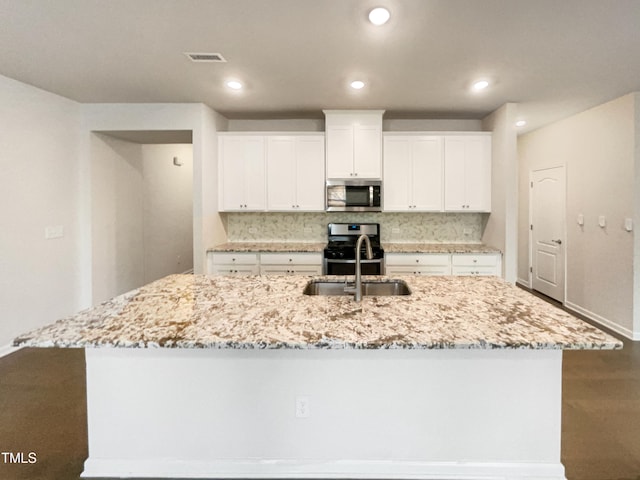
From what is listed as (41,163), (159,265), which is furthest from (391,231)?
(41,163)

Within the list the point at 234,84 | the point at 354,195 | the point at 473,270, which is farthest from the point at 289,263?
the point at 473,270

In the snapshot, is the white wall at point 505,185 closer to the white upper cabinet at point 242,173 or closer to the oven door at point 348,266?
the oven door at point 348,266

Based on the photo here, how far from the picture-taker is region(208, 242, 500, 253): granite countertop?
415cm

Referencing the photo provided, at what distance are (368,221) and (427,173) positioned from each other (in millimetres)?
978

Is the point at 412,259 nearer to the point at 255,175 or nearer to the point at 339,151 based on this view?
the point at 339,151

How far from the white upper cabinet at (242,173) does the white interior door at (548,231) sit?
13.1ft

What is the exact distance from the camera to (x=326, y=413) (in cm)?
169

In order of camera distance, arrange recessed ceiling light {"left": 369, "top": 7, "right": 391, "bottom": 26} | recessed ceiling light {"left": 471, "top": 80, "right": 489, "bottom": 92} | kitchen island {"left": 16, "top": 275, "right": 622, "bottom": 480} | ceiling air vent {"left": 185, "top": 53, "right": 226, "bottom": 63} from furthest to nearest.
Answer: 1. recessed ceiling light {"left": 471, "top": 80, "right": 489, "bottom": 92}
2. ceiling air vent {"left": 185, "top": 53, "right": 226, "bottom": 63}
3. recessed ceiling light {"left": 369, "top": 7, "right": 391, "bottom": 26}
4. kitchen island {"left": 16, "top": 275, "right": 622, "bottom": 480}

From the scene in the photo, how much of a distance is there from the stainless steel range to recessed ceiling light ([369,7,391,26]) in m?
2.36

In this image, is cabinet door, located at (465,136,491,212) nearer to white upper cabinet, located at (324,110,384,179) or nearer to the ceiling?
the ceiling

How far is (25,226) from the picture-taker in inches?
135

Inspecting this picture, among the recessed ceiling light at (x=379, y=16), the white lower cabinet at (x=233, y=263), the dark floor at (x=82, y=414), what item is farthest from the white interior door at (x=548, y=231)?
the white lower cabinet at (x=233, y=263)

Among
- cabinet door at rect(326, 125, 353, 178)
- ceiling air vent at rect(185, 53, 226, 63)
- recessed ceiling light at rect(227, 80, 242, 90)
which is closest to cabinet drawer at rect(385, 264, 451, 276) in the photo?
cabinet door at rect(326, 125, 353, 178)

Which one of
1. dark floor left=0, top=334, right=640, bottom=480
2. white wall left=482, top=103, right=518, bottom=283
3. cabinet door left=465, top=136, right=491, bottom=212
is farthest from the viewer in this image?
cabinet door left=465, top=136, right=491, bottom=212
